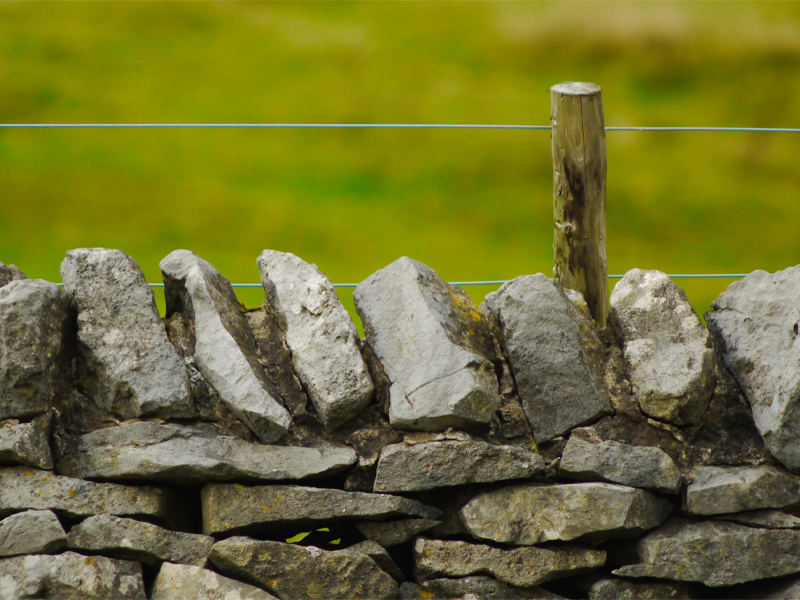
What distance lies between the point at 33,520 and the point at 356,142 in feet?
7.51

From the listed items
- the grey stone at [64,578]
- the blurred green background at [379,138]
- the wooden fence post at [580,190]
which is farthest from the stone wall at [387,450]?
the blurred green background at [379,138]

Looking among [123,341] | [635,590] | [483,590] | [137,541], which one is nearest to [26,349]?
[123,341]

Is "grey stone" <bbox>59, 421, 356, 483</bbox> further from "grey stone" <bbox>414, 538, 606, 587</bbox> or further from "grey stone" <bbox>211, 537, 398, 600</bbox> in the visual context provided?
"grey stone" <bbox>414, 538, 606, 587</bbox>

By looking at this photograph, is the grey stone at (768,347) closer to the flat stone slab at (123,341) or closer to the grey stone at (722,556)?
the grey stone at (722,556)

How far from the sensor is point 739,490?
1341 mm

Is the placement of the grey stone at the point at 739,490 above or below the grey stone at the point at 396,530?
above

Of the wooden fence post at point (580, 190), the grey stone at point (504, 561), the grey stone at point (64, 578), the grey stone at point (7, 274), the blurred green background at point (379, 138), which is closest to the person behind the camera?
the grey stone at point (64, 578)

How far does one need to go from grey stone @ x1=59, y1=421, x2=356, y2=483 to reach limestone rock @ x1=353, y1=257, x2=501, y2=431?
190 millimetres

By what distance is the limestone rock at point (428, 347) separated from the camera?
133 cm

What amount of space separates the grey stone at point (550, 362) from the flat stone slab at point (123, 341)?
73cm

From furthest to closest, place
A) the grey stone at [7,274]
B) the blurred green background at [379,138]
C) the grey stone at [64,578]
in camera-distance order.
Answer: the blurred green background at [379,138] < the grey stone at [7,274] < the grey stone at [64,578]

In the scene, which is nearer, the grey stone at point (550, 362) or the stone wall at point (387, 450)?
the stone wall at point (387, 450)

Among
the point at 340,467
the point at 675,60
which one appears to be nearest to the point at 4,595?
the point at 340,467

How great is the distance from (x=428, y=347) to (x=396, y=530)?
1.31 feet
